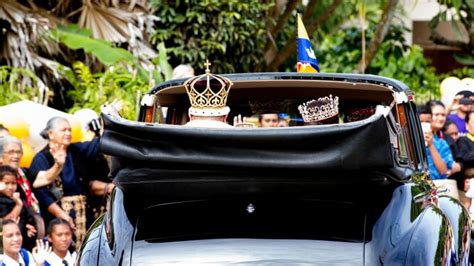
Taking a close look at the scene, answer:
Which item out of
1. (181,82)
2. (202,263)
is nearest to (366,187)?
(202,263)

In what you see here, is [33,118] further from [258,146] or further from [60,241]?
[258,146]

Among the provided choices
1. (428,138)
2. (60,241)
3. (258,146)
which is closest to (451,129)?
(428,138)

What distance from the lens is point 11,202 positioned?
927 cm

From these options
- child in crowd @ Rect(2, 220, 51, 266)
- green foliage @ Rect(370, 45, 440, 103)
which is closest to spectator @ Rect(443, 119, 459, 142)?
child in crowd @ Rect(2, 220, 51, 266)

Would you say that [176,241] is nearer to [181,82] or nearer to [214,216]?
[214,216]

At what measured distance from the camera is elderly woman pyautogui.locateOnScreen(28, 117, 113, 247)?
10492mm

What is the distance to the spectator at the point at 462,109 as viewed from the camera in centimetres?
1338

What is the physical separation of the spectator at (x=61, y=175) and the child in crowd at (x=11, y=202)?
25.5 inches

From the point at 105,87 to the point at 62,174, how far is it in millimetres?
4120

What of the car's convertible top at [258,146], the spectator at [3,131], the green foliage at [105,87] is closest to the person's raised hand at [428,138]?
the spectator at [3,131]

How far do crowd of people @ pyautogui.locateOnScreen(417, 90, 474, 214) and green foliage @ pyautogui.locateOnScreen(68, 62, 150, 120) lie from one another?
3.65 meters

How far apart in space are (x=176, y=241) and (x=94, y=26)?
11.3 metres

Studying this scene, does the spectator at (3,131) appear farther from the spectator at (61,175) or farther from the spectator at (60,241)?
the spectator at (60,241)

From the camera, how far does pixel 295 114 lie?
319 inches
